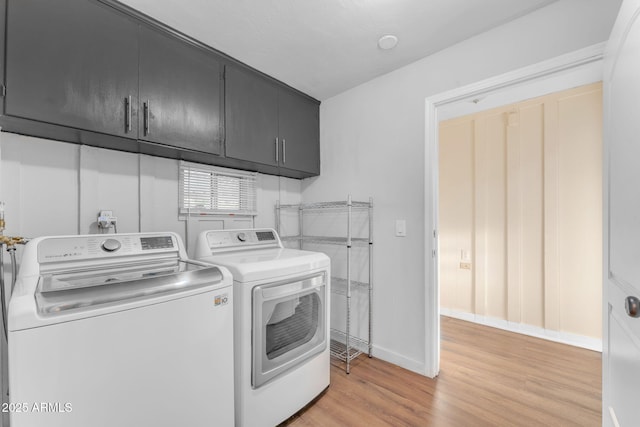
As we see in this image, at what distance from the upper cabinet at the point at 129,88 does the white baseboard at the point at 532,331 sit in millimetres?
2719

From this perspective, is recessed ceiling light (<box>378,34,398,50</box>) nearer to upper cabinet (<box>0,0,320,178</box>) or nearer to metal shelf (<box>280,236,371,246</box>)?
upper cabinet (<box>0,0,320,178</box>)

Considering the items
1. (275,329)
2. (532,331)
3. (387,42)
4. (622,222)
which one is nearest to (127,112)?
(275,329)

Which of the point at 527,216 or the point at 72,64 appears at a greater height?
the point at 72,64

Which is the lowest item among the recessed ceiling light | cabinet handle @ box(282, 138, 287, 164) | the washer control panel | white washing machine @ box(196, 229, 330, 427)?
white washing machine @ box(196, 229, 330, 427)

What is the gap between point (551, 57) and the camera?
1495mm

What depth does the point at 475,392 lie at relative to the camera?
1818 mm

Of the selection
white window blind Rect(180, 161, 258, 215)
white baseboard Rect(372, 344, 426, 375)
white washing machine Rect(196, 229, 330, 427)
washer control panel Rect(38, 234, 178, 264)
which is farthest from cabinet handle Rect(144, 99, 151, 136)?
Result: white baseboard Rect(372, 344, 426, 375)

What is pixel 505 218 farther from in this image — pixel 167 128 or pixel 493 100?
pixel 167 128

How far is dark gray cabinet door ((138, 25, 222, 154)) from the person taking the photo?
1555 millimetres

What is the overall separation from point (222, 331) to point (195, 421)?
1.23ft

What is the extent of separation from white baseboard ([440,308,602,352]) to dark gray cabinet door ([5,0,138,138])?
3.54 meters

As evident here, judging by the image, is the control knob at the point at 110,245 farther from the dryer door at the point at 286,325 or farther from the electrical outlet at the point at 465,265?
the electrical outlet at the point at 465,265

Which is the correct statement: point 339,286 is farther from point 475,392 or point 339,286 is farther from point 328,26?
point 328,26

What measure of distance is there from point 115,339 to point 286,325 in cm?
87
